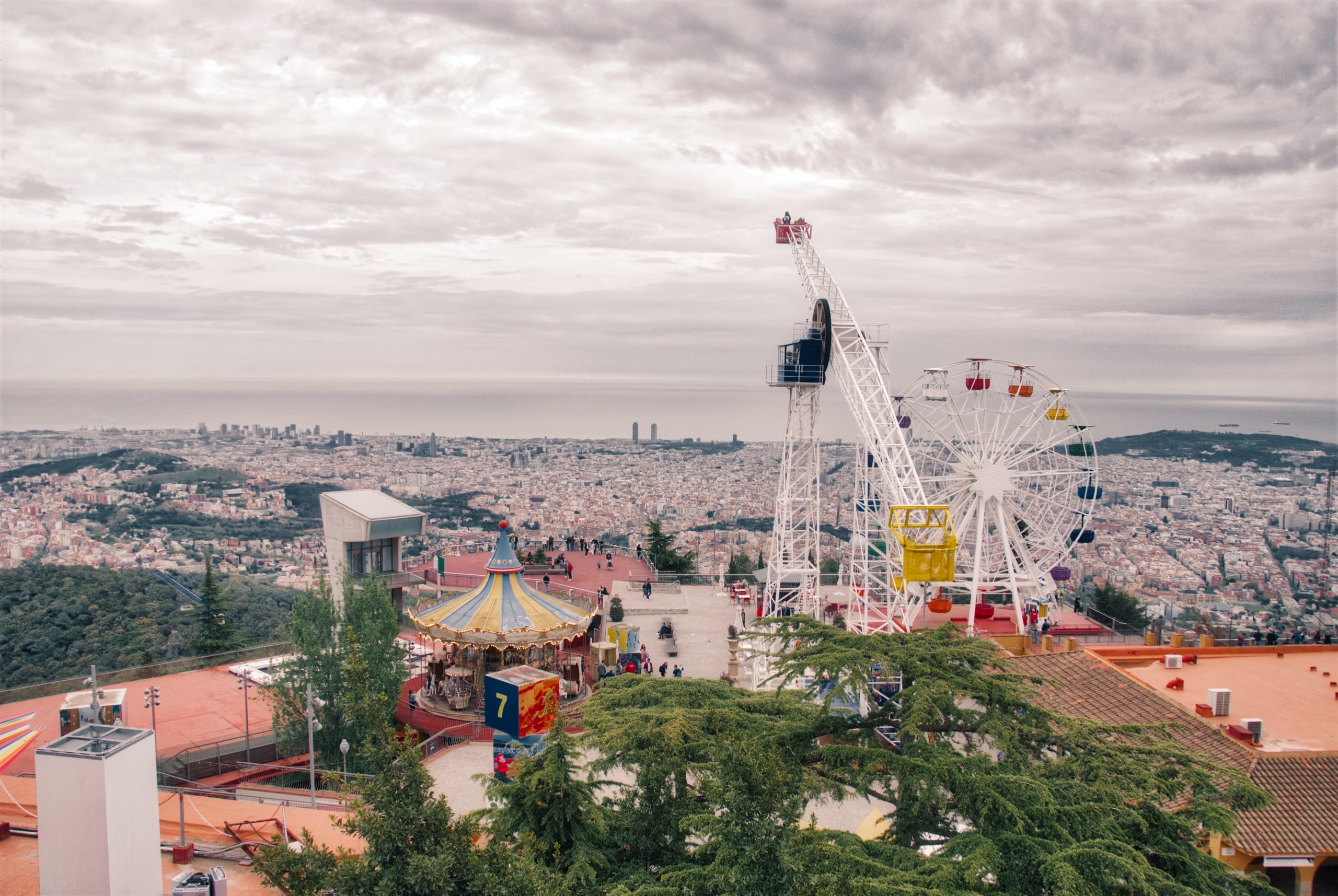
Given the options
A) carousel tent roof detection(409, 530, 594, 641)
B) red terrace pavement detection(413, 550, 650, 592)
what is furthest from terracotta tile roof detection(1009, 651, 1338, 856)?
red terrace pavement detection(413, 550, 650, 592)

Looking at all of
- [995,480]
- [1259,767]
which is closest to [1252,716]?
[1259,767]

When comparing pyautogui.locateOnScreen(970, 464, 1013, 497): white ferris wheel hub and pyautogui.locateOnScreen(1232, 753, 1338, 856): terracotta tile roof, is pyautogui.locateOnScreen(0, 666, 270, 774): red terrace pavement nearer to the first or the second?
pyautogui.locateOnScreen(1232, 753, 1338, 856): terracotta tile roof

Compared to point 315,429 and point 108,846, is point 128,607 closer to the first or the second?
point 108,846

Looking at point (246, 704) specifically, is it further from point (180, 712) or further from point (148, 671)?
point (148, 671)


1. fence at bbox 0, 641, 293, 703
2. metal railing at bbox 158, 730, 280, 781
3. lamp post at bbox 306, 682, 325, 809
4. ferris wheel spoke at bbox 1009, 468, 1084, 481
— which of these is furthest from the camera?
ferris wheel spoke at bbox 1009, 468, 1084, 481

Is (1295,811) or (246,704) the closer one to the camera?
(1295,811)

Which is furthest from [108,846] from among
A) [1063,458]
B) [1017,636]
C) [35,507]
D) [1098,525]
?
[1098,525]

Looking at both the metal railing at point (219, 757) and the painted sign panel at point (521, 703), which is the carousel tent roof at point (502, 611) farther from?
the painted sign panel at point (521, 703)
